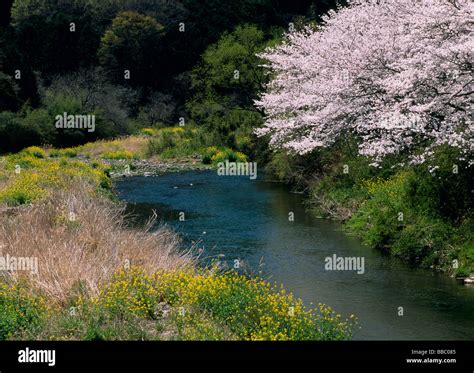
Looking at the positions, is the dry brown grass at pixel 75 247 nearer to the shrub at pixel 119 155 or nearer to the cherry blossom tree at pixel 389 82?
the cherry blossom tree at pixel 389 82

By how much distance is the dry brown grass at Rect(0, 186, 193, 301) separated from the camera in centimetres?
1452

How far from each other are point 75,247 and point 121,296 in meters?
2.58

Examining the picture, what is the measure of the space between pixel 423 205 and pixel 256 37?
95.0 feet

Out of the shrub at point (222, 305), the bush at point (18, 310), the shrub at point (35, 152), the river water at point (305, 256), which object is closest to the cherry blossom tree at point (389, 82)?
the river water at point (305, 256)

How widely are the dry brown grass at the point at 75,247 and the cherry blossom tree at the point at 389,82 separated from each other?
8333 millimetres

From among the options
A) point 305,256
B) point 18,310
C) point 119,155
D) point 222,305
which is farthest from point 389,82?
point 119,155

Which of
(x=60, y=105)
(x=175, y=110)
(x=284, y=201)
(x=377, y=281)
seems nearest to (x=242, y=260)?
(x=377, y=281)

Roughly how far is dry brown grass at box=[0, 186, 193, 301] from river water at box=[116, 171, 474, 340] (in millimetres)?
1832

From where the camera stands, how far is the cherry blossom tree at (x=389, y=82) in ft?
69.5

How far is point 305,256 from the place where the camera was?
22.9 metres

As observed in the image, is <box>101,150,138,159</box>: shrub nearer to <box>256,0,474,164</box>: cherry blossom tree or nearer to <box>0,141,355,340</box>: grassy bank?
<box>256,0,474,164</box>: cherry blossom tree

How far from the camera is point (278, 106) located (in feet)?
120
